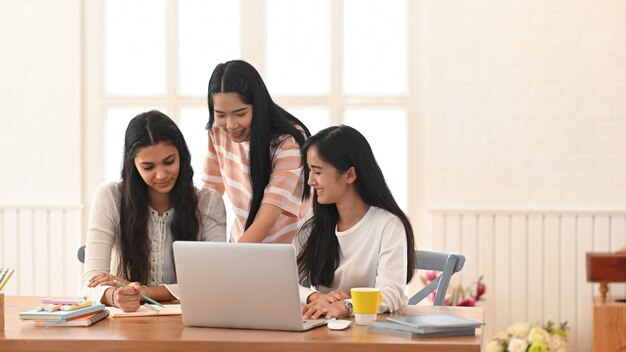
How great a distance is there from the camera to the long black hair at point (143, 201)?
2848 mm

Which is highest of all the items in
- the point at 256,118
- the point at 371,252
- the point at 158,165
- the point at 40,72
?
the point at 40,72

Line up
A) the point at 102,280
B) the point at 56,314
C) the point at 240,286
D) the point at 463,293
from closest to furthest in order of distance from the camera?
1. the point at 240,286
2. the point at 56,314
3. the point at 102,280
4. the point at 463,293

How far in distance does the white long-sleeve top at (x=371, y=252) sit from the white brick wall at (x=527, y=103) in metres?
2.42

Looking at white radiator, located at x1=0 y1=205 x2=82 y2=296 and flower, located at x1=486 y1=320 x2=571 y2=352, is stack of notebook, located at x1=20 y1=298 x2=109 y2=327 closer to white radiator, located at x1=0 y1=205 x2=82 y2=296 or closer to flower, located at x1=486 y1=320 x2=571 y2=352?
flower, located at x1=486 y1=320 x2=571 y2=352

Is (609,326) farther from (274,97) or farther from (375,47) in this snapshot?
(274,97)

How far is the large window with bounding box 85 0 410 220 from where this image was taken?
5254 millimetres

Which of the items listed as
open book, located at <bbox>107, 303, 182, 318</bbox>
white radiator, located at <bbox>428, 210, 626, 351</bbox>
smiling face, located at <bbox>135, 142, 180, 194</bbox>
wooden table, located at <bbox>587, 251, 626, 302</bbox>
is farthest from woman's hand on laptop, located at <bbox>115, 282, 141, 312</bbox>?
white radiator, located at <bbox>428, 210, 626, 351</bbox>

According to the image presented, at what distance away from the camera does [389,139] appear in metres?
5.26

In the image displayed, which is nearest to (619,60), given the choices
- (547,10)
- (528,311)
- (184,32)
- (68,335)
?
(547,10)

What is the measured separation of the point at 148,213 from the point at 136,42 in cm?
266

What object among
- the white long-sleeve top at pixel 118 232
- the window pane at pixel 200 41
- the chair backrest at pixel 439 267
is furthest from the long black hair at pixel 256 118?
the window pane at pixel 200 41

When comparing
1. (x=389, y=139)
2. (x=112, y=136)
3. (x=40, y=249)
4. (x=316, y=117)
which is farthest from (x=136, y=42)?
(x=389, y=139)

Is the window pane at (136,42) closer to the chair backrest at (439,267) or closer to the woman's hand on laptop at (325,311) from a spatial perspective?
the chair backrest at (439,267)

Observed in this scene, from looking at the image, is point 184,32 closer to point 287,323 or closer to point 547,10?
point 547,10
